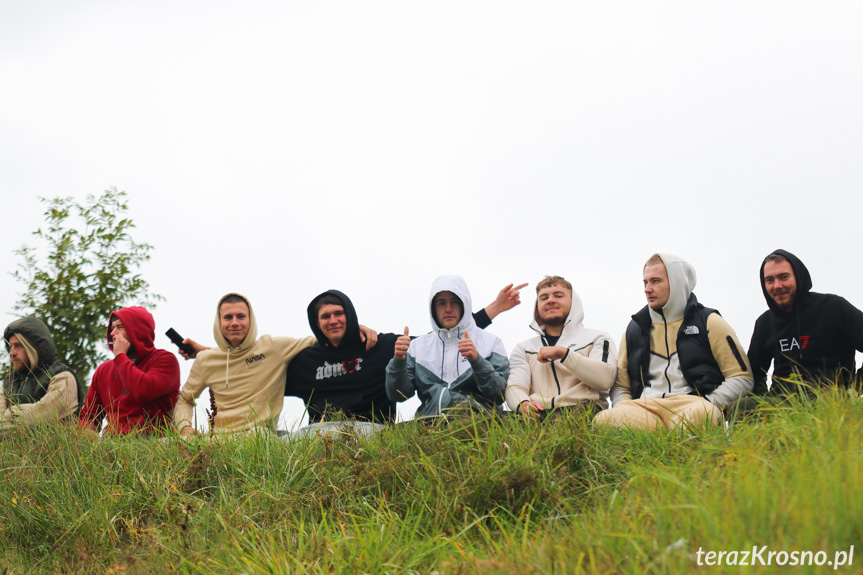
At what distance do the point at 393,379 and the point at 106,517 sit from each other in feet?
8.75


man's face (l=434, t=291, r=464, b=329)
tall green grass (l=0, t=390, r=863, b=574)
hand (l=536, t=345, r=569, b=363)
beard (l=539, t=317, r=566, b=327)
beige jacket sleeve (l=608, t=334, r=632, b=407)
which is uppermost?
man's face (l=434, t=291, r=464, b=329)

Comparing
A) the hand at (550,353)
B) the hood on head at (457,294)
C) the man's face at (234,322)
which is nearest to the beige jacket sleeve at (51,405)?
the man's face at (234,322)

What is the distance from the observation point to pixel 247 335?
7.68 metres

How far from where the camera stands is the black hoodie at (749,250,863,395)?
605 cm

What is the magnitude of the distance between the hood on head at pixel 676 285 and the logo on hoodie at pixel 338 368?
9.58ft

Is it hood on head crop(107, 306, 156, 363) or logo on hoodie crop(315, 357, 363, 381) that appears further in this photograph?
hood on head crop(107, 306, 156, 363)

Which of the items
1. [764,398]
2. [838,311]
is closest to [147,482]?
[764,398]

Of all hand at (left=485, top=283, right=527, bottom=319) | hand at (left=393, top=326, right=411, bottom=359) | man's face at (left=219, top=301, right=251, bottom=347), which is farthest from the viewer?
hand at (left=485, top=283, right=527, bottom=319)

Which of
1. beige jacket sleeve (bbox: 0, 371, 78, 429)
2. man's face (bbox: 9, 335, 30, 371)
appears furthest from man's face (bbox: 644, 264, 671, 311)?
man's face (bbox: 9, 335, 30, 371)

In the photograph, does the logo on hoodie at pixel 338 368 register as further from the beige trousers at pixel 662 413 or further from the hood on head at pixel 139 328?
the beige trousers at pixel 662 413

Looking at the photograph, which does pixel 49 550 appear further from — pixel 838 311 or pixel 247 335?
pixel 838 311

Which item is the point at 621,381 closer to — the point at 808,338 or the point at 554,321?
the point at 554,321

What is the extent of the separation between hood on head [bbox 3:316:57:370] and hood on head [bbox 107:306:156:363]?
1.02 metres

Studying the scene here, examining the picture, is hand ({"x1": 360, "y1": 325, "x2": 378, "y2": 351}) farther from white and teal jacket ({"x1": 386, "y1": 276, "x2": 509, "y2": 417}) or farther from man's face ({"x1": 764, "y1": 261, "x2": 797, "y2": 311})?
man's face ({"x1": 764, "y1": 261, "x2": 797, "y2": 311})
